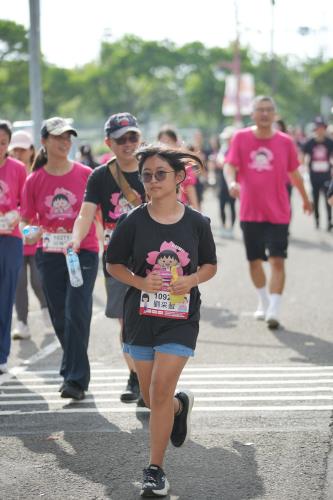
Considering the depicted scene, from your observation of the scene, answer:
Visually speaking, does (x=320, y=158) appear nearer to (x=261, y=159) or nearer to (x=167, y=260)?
(x=261, y=159)

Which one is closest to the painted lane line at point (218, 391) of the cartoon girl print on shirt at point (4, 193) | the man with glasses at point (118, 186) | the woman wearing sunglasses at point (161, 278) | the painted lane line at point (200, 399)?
the painted lane line at point (200, 399)

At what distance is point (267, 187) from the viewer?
1084 centimetres

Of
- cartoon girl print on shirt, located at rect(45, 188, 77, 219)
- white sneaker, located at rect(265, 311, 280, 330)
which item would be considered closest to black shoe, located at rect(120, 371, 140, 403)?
cartoon girl print on shirt, located at rect(45, 188, 77, 219)

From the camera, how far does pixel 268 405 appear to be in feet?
23.7

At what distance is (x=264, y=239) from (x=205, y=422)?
4.36m

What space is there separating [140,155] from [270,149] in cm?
532

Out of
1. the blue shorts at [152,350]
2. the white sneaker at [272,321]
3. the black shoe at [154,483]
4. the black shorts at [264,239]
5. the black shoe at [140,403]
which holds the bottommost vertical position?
the white sneaker at [272,321]

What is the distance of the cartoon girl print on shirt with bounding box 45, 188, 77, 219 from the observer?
25.8 feet

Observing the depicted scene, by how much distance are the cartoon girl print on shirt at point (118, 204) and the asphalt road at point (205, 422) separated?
1275 mm

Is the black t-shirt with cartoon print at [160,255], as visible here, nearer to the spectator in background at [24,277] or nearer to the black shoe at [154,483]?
the black shoe at [154,483]

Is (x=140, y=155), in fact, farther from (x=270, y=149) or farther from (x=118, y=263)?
(x=270, y=149)

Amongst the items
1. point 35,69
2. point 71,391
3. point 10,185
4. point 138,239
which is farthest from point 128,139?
point 35,69

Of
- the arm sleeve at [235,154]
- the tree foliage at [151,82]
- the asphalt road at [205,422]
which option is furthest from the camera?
the tree foliage at [151,82]

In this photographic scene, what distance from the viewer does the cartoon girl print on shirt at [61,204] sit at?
7.86 metres
